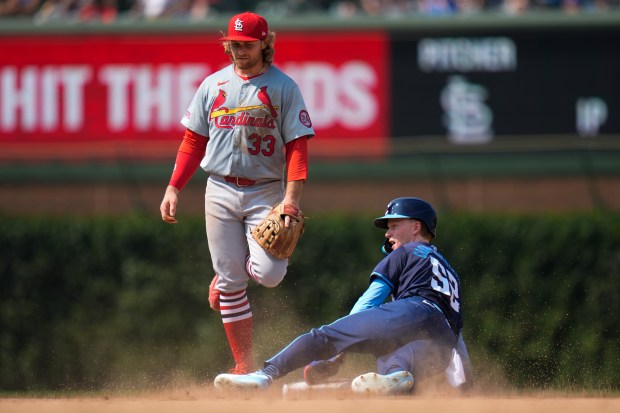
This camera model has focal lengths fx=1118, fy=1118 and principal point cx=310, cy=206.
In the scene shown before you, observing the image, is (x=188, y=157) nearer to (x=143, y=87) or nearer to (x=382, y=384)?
(x=382, y=384)

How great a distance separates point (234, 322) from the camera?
7.09 meters

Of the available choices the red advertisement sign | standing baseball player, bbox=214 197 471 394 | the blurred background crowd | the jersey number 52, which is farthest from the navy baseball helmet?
the blurred background crowd

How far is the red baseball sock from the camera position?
7.08 meters

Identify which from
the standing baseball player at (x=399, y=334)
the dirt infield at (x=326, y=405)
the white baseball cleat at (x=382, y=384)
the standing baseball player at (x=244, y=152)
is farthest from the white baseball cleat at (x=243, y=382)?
the standing baseball player at (x=244, y=152)

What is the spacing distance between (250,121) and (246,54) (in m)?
0.40

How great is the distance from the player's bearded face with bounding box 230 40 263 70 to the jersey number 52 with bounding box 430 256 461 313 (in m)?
1.60

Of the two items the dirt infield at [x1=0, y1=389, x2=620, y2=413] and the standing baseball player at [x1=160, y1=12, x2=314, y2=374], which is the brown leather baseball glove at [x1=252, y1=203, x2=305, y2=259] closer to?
the standing baseball player at [x1=160, y1=12, x2=314, y2=374]

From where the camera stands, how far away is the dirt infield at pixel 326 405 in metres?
5.48

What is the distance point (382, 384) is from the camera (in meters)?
6.29

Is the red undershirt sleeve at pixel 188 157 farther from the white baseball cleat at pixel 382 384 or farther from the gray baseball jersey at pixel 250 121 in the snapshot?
the white baseball cleat at pixel 382 384

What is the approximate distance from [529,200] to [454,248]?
2.42 meters

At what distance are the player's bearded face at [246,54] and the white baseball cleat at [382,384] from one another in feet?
6.57

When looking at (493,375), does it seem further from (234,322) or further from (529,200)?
(529,200)

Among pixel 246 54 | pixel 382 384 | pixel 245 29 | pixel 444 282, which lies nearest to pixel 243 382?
pixel 382 384
